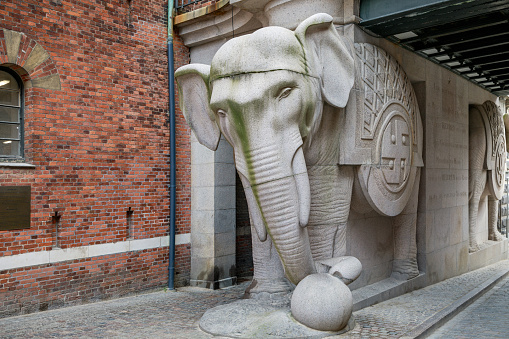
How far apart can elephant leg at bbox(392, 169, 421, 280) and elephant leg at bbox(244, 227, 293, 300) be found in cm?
224

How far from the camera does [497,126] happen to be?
12852 mm

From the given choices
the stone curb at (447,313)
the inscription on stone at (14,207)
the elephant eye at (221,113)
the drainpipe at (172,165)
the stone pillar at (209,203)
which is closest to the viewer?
the elephant eye at (221,113)

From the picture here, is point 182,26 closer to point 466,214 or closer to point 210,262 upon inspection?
point 210,262

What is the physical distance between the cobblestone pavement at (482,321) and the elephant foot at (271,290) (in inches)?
75.1

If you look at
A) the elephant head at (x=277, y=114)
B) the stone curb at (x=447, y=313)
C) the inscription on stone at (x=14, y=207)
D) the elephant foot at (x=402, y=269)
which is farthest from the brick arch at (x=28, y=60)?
the stone curb at (x=447, y=313)

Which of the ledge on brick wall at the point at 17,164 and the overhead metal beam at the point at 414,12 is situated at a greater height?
the overhead metal beam at the point at 414,12

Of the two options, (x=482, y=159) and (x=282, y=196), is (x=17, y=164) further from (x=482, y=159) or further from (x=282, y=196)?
(x=482, y=159)

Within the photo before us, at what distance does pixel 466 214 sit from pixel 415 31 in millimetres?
4712

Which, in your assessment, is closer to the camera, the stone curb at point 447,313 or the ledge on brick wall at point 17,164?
the stone curb at point 447,313

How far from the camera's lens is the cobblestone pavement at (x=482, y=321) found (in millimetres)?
6734

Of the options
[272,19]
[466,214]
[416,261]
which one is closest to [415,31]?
[272,19]

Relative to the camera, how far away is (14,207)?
7605 millimetres

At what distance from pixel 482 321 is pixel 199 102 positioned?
4.96 metres

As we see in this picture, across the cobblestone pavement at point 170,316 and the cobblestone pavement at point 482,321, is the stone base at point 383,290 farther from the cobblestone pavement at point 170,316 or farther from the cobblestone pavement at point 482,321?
the cobblestone pavement at point 482,321
